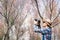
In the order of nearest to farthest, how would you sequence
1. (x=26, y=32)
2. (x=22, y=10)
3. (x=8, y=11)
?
(x=8, y=11), (x=22, y=10), (x=26, y=32)

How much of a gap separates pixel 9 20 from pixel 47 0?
2.91 metres

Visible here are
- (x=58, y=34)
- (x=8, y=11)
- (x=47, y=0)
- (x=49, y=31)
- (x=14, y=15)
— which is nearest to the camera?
(x=49, y=31)

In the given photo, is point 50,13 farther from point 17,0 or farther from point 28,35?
point 28,35

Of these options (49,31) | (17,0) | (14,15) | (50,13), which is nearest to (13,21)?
(14,15)

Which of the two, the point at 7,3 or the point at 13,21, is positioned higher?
the point at 7,3

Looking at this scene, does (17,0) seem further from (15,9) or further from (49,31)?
(49,31)

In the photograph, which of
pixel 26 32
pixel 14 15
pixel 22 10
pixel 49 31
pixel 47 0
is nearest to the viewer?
pixel 49 31

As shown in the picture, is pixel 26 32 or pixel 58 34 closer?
pixel 58 34

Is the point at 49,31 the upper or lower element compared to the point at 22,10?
lower

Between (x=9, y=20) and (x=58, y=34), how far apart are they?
448cm

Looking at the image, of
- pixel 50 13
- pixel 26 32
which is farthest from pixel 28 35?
pixel 50 13

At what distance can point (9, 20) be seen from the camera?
9523 mm

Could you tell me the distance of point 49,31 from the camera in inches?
215

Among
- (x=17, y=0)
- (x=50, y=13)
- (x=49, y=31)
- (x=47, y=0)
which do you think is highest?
(x=17, y=0)
